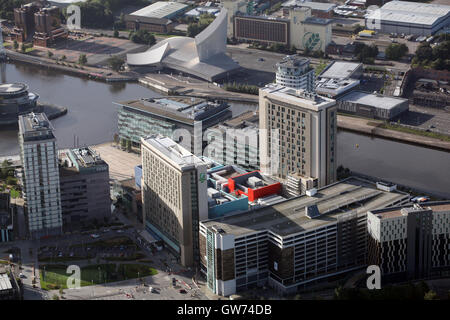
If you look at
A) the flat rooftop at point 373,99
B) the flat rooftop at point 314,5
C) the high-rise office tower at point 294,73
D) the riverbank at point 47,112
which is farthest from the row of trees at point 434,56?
the riverbank at point 47,112

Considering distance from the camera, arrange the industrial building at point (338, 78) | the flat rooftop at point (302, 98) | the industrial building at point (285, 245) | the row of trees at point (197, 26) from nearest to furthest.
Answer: the industrial building at point (285, 245) < the flat rooftop at point (302, 98) < the industrial building at point (338, 78) < the row of trees at point (197, 26)

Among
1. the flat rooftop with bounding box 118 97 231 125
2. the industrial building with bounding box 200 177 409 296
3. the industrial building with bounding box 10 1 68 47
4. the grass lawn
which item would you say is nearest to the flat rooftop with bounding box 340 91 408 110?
the flat rooftop with bounding box 118 97 231 125

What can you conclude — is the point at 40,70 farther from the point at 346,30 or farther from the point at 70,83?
the point at 346,30

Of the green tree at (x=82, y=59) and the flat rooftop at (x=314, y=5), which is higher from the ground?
the flat rooftop at (x=314, y=5)

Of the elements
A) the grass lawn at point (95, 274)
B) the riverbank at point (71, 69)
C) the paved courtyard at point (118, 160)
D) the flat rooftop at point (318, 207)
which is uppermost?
the riverbank at point (71, 69)

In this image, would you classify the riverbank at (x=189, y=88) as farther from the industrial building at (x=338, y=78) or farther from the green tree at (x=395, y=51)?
the green tree at (x=395, y=51)

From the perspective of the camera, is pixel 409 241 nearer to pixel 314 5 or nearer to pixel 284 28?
pixel 284 28
